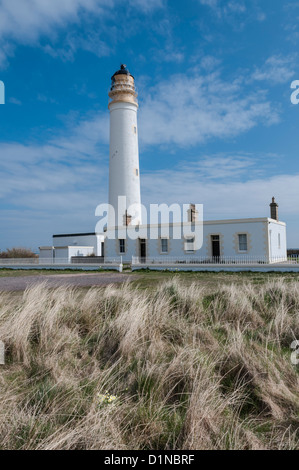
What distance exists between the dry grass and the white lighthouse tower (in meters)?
21.4

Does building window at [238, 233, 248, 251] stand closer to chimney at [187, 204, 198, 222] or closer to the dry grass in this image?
chimney at [187, 204, 198, 222]

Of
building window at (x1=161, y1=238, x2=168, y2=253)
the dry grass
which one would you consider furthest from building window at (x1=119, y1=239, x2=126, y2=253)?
the dry grass

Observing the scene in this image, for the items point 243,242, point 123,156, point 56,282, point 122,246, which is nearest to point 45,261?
point 122,246

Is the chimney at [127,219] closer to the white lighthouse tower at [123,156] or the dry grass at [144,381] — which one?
the white lighthouse tower at [123,156]

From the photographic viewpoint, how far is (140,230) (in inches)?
997

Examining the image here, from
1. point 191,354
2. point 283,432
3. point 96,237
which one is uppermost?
point 96,237

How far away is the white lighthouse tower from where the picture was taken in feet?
89.1

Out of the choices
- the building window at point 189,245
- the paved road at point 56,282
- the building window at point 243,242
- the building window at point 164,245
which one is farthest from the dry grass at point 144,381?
the building window at point 164,245

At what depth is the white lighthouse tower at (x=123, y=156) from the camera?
27.2m

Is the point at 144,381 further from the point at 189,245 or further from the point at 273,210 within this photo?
the point at 273,210

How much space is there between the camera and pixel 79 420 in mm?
2746
